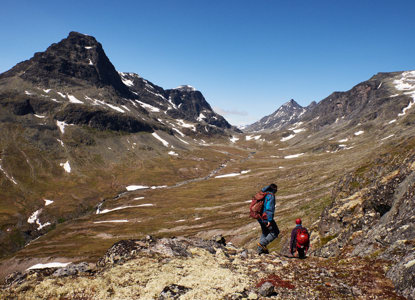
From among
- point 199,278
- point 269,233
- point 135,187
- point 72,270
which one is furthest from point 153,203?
point 199,278

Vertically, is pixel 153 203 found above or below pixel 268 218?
below

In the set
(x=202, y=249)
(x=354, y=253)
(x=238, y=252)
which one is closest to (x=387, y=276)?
(x=354, y=253)

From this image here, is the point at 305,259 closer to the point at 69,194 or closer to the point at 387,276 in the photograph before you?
the point at 387,276

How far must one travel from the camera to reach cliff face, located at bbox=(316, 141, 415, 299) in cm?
1324

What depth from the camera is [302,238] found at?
1747cm

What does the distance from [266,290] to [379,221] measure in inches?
600

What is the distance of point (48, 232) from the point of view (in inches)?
4434

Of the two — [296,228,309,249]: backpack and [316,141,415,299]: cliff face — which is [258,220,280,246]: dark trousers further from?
[316,141,415,299]: cliff face

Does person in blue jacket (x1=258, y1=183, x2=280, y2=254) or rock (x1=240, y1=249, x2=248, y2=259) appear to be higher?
person in blue jacket (x1=258, y1=183, x2=280, y2=254)

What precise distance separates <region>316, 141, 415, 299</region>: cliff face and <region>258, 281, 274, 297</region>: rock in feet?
18.7

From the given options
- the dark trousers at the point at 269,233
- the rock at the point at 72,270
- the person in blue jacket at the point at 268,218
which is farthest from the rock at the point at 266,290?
the rock at the point at 72,270

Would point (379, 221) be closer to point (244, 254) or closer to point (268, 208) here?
point (268, 208)

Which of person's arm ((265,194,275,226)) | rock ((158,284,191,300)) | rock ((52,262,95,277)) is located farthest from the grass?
rock ((52,262,95,277))

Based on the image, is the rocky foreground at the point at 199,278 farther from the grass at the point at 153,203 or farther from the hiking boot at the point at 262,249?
the grass at the point at 153,203
